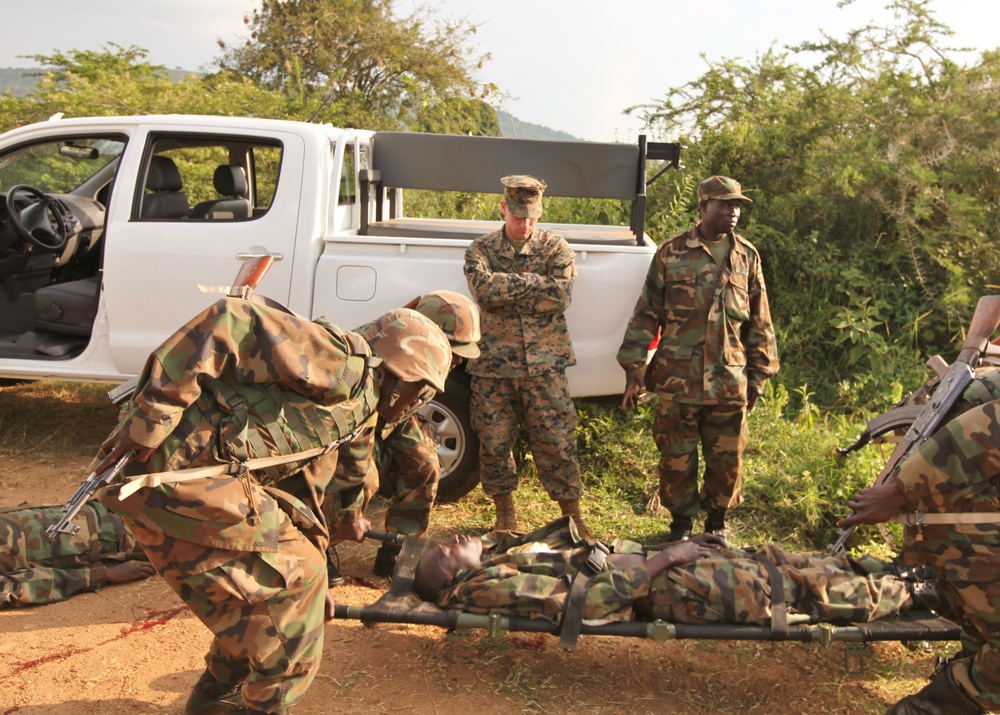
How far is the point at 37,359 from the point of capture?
517cm

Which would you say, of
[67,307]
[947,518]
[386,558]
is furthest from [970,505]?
[67,307]

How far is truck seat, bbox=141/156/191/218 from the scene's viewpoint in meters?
5.05

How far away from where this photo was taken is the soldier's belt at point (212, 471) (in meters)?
2.52

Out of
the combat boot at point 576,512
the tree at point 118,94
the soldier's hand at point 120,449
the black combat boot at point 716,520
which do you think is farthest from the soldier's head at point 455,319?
the tree at point 118,94

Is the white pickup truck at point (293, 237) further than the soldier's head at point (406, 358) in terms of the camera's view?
Yes

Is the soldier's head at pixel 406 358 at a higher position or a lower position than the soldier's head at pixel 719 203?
lower

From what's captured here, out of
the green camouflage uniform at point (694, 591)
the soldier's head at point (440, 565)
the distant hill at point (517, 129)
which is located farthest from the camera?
the distant hill at point (517, 129)

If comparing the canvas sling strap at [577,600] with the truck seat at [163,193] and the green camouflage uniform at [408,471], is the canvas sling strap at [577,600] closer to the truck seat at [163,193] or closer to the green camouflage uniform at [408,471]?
the green camouflage uniform at [408,471]

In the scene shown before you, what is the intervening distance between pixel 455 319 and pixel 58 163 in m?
3.58

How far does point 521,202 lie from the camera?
457 centimetres

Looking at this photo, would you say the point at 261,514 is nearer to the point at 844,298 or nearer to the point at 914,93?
the point at 844,298

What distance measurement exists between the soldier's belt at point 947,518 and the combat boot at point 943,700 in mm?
476

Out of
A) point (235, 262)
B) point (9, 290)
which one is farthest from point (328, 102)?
point (235, 262)

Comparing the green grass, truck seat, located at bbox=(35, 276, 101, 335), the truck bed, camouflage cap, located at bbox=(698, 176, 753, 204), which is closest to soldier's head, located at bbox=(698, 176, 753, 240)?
camouflage cap, located at bbox=(698, 176, 753, 204)
